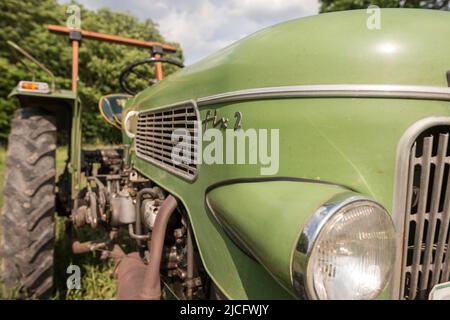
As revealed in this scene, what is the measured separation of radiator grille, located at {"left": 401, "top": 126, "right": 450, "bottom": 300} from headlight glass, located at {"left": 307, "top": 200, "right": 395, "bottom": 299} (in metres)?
0.16

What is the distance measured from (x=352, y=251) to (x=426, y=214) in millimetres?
306

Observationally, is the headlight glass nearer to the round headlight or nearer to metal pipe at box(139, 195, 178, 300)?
the round headlight

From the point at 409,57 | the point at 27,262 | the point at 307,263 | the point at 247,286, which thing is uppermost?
the point at 409,57

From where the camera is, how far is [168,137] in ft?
5.24

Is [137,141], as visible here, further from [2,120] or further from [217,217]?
[2,120]

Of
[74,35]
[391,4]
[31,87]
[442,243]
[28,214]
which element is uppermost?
[391,4]

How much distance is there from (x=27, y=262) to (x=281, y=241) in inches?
73.0

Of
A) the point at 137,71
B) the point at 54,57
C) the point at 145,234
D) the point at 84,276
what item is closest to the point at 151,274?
the point at 145,234

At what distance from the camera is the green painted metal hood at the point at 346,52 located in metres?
0.85

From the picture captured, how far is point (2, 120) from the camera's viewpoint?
9.91m

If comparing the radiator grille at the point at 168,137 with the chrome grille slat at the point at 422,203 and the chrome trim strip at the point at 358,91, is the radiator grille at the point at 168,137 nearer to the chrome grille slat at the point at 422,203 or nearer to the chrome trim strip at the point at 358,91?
the chrome trim strip at the point at 358,91

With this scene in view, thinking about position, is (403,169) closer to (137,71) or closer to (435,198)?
(435,198)

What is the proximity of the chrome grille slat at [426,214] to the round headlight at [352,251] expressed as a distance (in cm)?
15

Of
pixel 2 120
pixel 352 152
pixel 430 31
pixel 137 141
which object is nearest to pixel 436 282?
pixel 352 152
